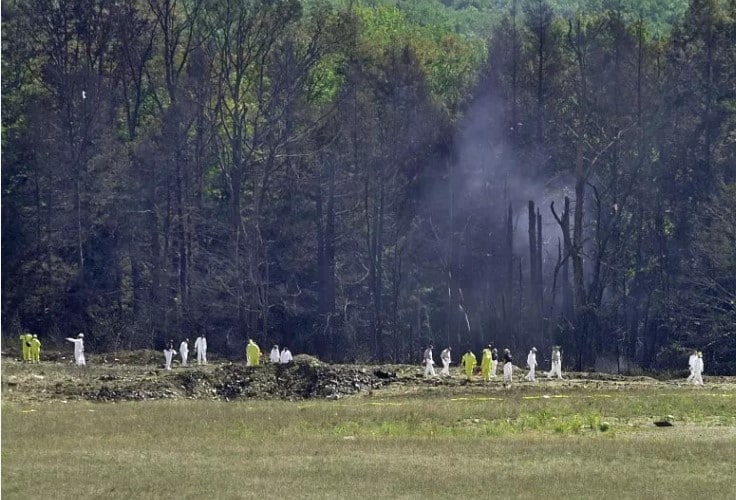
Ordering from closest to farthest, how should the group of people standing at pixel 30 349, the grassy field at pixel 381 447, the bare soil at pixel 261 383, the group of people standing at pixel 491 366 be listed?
the grassy field at pixel 381 447 < the bare soil at pixel 261 383 < the group of people standing at pixel 491 366 < the group of people standing at pixel 30 349

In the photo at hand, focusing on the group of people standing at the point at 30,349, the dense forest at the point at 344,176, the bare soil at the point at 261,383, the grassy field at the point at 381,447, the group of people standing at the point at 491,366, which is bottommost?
the grassy field at the point at 381,447

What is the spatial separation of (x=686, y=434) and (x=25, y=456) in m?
15.0

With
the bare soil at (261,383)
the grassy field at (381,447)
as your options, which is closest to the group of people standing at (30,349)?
the bare soil at (261,383)

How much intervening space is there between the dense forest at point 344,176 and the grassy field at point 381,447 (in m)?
25.9

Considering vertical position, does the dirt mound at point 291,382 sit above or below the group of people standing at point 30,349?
below

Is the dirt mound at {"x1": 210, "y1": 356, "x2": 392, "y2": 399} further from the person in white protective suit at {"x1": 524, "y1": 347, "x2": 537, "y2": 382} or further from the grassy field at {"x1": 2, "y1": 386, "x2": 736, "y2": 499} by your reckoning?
the person in white protective suit at {"x1": 524, "y1": 347, "x2": 537, "y2": 382}

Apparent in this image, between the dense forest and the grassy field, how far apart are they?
25917mm

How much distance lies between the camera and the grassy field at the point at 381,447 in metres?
25.3

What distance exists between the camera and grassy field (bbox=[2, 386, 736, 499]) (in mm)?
25312

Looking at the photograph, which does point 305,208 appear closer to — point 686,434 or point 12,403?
point 12,403

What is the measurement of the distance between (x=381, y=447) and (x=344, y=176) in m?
42.0

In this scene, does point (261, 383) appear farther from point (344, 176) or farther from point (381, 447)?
point (344, 176)

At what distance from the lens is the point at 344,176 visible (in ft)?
235

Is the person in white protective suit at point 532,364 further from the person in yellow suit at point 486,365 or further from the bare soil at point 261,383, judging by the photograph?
the person in yellow suit at point 486,365
